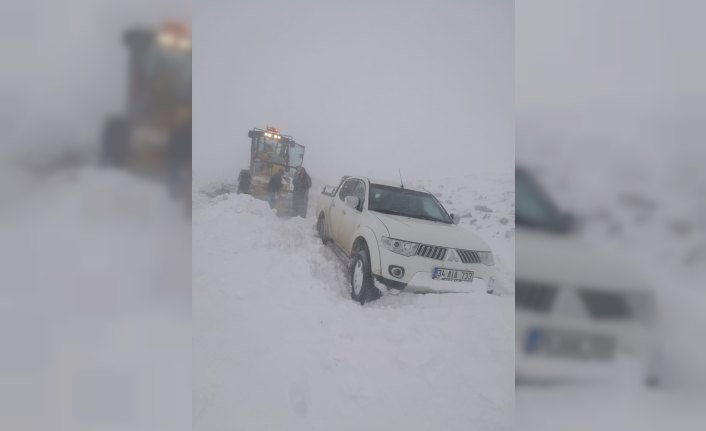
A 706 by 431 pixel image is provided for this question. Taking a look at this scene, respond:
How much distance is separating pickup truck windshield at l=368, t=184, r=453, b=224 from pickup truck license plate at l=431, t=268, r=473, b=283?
30cm

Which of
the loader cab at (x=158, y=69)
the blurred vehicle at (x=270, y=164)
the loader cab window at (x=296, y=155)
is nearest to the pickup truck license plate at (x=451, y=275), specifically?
the blurred vehicle at (x=270, y=164)

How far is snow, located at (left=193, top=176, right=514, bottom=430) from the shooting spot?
226 centimetres

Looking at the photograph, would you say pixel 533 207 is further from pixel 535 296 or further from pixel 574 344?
pixel 574 344

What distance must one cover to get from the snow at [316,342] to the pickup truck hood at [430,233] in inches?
10.2

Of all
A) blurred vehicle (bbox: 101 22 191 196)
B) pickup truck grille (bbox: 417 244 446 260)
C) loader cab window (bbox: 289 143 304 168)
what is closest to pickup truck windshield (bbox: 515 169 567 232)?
pickup truck grille (bbox: 417 244 446 260)

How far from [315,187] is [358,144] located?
37cm

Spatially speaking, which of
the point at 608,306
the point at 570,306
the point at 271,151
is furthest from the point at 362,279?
the point at 608,306

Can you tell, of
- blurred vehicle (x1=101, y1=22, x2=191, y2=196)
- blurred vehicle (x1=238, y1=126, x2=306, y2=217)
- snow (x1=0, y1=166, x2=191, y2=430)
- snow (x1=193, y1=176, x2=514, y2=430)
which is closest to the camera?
snow (x1=0, y1=166, x2=191, y2=430)

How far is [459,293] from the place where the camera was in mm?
2418

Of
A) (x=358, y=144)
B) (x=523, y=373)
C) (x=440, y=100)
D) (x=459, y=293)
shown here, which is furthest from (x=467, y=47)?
(x=523, y=373)

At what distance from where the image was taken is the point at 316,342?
7.58 feet

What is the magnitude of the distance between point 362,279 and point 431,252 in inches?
17.1

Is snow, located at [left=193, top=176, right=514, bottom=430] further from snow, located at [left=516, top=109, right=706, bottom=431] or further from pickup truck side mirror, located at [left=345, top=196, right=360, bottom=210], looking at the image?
snow, located at [left=516, top=109, right=706, bottom=431]

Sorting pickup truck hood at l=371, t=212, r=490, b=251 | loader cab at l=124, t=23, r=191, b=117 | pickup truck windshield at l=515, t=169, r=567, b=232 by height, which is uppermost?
loader cab at l=124, t=23, r=191, b=117
